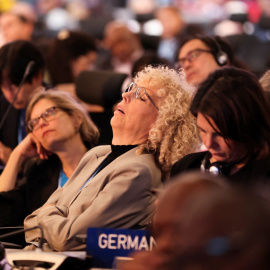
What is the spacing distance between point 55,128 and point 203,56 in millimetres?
1106

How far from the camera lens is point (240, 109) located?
6.84ft

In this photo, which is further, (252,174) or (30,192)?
(30,192)

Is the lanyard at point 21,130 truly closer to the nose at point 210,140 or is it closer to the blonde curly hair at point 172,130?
the blonde curly hair at point 172,130

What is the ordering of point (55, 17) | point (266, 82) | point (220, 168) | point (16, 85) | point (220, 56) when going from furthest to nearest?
1. point (55, 17)
2. point (16, 85)
3. point (220, 56)
4. point (266, 82)
5. point (220, 168)

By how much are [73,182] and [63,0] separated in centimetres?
1033

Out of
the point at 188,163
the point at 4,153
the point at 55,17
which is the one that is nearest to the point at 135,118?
the point at 188,163

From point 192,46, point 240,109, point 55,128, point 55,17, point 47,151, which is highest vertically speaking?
point 240,109

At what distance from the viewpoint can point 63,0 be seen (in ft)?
41.7

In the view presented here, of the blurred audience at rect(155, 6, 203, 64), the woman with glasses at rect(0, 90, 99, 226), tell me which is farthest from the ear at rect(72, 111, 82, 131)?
the blurred audience at rect(155, 6, 203, 64)

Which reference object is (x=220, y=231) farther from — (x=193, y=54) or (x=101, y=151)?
(x=193, y=54)

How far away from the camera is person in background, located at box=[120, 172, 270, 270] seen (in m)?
1.15

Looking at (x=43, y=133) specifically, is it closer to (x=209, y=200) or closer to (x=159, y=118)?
(x=159, y=118)

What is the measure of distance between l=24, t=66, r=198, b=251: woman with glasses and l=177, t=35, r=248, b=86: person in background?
3.43ft

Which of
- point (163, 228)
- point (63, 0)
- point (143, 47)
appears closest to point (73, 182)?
point (163, 228)
